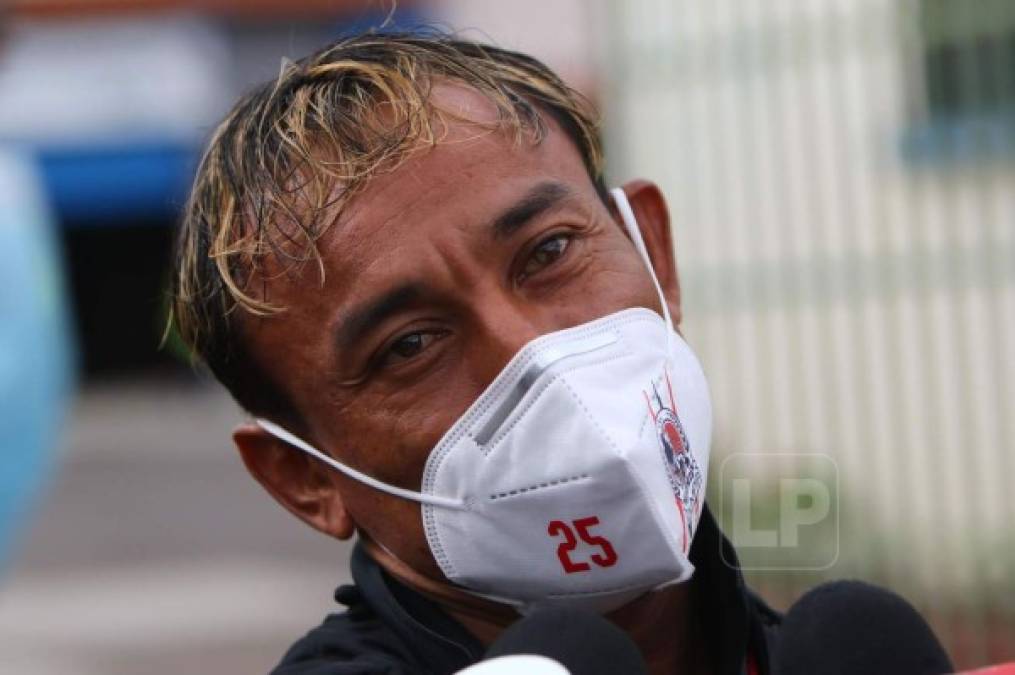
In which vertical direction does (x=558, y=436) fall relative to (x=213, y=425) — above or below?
above

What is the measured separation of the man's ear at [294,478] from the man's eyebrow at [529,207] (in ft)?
1.19

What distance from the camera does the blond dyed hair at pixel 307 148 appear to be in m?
2.03

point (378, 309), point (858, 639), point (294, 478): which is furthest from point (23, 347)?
point (858, 639)

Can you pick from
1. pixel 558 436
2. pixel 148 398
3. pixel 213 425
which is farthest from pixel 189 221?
pixel 148 398

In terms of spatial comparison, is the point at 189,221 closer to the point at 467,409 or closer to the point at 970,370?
the point at 467,409

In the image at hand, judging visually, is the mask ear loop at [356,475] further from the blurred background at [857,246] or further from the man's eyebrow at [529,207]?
the blurred background at [857,246]

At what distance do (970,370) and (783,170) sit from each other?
1002 mm

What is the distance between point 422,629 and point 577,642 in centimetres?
41

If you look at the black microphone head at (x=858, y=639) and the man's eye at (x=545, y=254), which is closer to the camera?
the black microphone head at (x=858, y=639)

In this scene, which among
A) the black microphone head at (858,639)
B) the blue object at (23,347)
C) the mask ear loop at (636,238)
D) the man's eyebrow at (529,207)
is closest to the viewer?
the black microphone head at (858,639)

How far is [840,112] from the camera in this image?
711 centimetres

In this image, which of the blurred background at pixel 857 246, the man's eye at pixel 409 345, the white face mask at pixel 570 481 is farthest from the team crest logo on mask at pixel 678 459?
the blurred background at pixel 857 246

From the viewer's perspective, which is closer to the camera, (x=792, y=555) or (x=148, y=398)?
(x=792, y=555)

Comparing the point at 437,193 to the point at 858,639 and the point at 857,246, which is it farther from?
the point at 857,246
